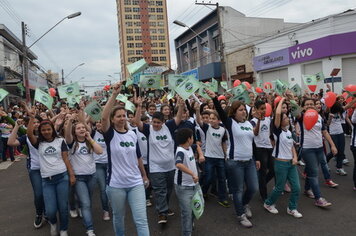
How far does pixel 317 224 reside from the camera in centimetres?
398

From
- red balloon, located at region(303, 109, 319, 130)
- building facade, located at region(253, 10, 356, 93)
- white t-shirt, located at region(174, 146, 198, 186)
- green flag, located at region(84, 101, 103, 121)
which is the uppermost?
building facade, located at region(253, 10, 356, 93)

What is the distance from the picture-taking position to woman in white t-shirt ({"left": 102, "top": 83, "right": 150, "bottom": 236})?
3.19m

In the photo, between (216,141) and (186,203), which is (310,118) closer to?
(216,141)

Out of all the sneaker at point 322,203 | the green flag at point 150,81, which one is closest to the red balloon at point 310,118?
the sneaker at point 322,203

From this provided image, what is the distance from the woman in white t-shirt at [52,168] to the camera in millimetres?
3857

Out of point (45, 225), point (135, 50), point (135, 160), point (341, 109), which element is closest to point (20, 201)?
point (45, 225)

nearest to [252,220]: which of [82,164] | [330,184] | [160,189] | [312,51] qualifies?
[160,189]

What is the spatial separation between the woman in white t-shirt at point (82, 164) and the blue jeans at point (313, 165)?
11.4 feet

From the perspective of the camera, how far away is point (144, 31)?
353 ft

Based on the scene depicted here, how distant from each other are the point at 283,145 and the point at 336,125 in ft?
8.75

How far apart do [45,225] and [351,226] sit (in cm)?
468

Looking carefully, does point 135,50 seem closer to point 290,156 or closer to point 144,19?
point 144,19

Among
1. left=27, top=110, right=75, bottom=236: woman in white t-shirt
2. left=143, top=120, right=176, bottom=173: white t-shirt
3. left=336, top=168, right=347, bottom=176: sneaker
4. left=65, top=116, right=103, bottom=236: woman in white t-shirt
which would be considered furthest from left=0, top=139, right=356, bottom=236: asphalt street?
left=143, top=120, right=176, bottom=173: white t-shirt

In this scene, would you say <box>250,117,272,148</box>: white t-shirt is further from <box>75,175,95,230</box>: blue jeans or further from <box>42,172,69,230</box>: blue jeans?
<box>42,172,69,230</box>: blue jeans
